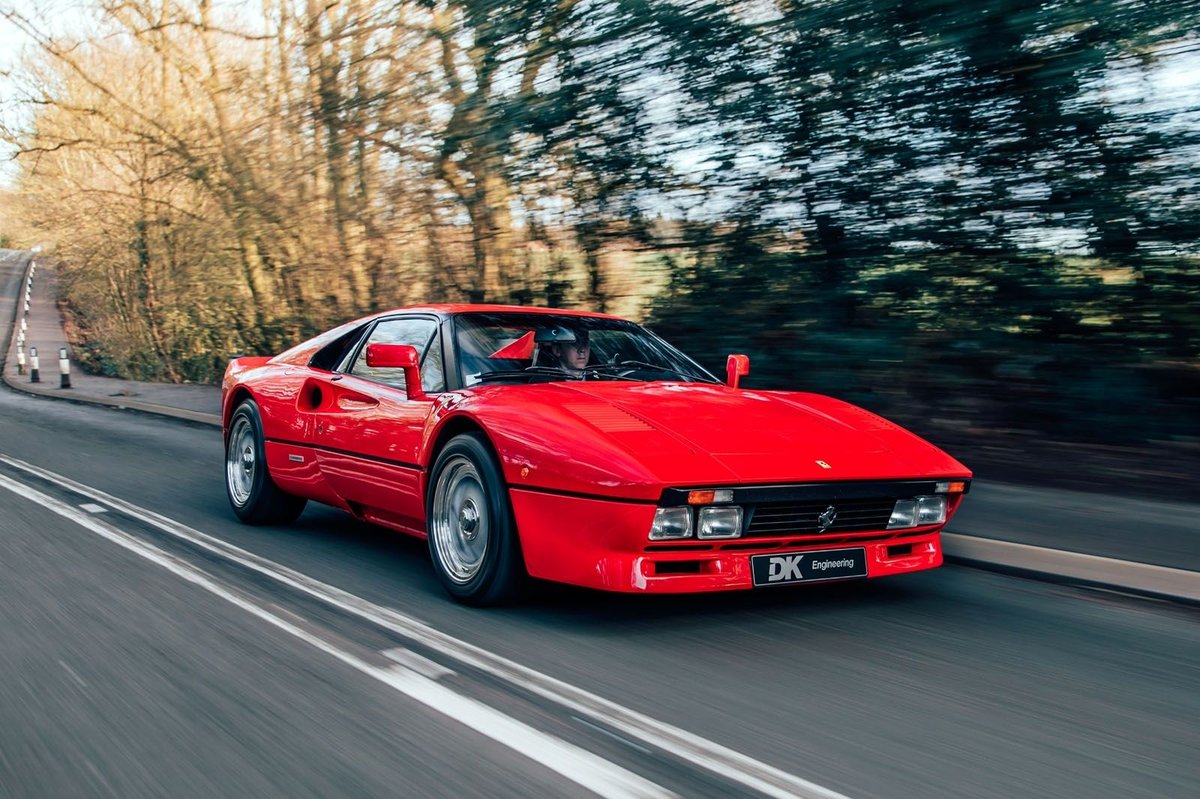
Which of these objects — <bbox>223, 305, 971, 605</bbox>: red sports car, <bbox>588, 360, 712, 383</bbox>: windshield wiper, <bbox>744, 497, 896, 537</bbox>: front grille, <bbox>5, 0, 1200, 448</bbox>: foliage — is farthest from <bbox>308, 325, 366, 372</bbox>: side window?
<bbox>5, 0, 1200, 448</bbox>: foliage

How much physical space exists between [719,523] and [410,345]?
200cm

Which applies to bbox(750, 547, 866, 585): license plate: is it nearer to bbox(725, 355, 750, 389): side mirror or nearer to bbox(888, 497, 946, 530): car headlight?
bbox(888, 497, 946, 530): car headlight

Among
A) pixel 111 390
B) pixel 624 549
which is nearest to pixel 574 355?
pixel 624 549

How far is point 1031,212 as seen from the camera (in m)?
7.62

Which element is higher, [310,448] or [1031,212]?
[1031,212]

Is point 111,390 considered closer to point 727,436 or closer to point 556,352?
point 556,352

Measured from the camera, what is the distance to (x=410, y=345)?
17.8 ft

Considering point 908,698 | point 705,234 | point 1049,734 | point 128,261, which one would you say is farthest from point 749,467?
point 128,261

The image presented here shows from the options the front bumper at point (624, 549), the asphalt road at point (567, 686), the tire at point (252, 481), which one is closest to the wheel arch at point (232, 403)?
the tire at point (252, 481)

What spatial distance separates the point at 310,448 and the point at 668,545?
2.74 meters

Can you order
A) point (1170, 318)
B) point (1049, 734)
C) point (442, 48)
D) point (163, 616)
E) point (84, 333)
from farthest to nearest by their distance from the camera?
point (84, 333) < point (442, 48) < point (1170, 318) < point (163, 616) < point (1049, 734)

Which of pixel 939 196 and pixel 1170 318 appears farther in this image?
pixel 939 196

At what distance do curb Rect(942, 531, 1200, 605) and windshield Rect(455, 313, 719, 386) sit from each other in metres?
1.50

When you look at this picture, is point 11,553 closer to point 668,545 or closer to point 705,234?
point 668,545
